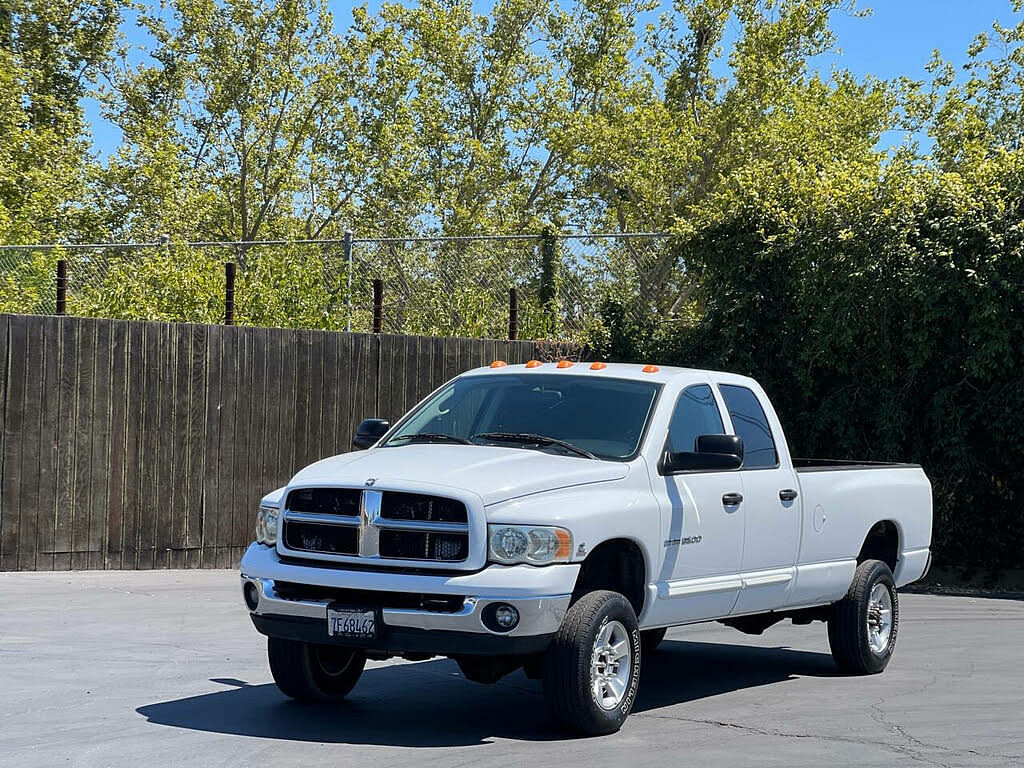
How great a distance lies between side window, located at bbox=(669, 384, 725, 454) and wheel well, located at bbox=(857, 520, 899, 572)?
217cm

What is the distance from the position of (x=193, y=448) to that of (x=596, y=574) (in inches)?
322

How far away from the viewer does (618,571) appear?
8562mm

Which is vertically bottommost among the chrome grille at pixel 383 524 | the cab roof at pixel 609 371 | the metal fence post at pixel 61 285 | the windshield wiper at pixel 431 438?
the chrome grille at pixel 383 524

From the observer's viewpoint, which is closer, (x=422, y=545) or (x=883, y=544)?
(x=422, y=545)

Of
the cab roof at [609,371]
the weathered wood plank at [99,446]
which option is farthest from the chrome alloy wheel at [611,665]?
the weathered wood plank at [99,446]

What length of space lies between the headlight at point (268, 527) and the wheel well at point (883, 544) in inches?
186

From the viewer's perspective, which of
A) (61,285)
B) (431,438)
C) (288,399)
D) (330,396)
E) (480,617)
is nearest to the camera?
(480,617)

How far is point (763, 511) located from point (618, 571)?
1415 mm

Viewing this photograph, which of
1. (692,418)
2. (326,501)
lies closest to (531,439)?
(692,418)

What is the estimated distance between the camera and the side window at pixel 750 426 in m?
9.83

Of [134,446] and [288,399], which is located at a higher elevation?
[288,399]

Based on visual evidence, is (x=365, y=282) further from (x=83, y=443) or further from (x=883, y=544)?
(x=883, y=544)

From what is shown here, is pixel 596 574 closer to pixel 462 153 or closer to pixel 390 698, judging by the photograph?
pixel 390 698

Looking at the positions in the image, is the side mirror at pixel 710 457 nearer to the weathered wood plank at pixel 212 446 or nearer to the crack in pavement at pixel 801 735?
A: the crack in pavement at pixel 801 735
